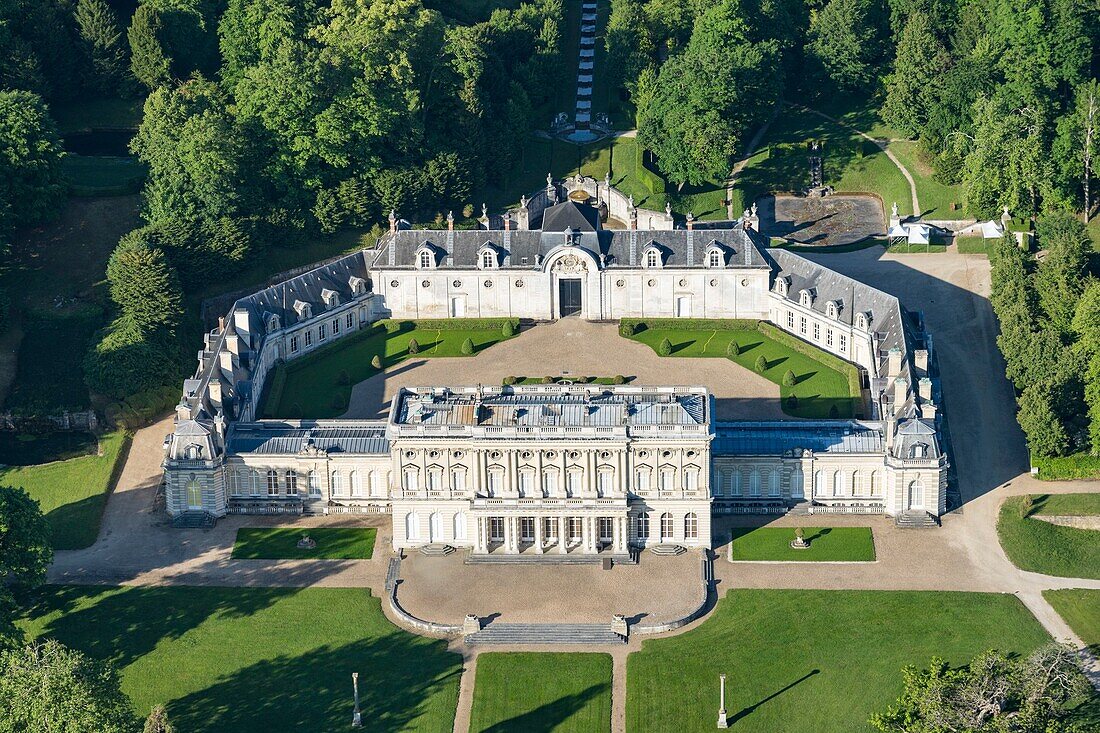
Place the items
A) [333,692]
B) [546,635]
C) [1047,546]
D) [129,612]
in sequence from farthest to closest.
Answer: [1047,546], [129,612], [546,635], [333,692]

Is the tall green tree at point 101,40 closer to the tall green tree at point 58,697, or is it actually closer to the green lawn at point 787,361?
the green lawn at point 787,361

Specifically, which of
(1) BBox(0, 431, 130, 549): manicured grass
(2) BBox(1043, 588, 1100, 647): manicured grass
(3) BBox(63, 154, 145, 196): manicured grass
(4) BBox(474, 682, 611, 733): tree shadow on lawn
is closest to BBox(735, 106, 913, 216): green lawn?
(3) BBox(63, 154, 145, 196): manicured grass

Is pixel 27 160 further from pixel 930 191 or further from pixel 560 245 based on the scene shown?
pixel 930 191

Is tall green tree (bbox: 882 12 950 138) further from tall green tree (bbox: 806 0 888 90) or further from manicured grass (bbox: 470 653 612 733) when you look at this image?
manicured grass (bbox: 470 653 612 733)

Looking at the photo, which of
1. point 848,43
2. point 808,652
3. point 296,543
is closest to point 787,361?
point 808,652

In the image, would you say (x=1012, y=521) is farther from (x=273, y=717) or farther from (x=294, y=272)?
(x=294, y=272)

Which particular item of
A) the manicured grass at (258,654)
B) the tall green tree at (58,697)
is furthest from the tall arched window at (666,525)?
the tall green tree at (58,697)
